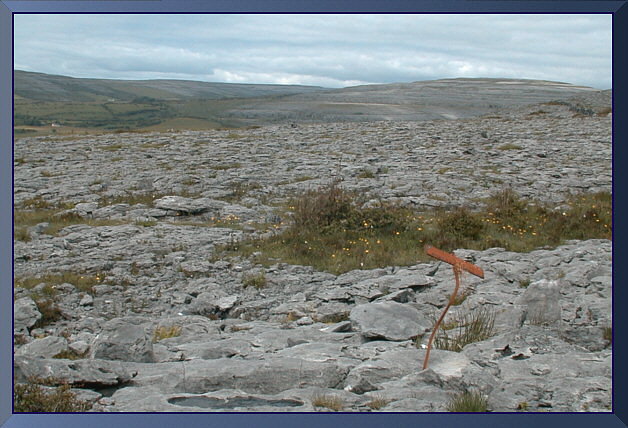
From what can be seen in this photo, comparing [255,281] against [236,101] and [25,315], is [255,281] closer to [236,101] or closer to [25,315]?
[25,315]

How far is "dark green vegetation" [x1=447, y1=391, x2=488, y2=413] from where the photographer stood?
3.81 meters

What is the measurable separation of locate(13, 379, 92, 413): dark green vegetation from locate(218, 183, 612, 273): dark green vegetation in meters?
5.99

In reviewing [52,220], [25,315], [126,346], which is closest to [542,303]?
[126,346]

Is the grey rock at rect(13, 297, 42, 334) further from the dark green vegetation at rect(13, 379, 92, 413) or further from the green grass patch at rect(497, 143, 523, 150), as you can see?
the green grass patch at rect(497, 143, 523, 150)

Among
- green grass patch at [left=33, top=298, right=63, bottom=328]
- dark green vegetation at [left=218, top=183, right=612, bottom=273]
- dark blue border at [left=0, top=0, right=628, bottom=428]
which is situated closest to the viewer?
dark blue border at [left=0, top=0, right=628, bottom=428]

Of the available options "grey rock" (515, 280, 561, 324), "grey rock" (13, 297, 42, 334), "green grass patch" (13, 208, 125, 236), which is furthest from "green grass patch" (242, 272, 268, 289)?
"green grass patch" (13, 208, 125, 236)

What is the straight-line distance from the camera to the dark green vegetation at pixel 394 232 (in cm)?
1049

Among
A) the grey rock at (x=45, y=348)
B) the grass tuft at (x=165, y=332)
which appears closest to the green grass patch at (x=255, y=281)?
the grass tuft at (x=165, y=332)

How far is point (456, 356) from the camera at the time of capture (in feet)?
16.7

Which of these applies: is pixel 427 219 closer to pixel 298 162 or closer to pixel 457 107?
pixel 298 162

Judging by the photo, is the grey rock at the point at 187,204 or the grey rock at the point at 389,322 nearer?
the grey rock at the point at 389,322

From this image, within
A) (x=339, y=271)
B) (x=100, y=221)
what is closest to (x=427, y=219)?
(x=339, y=271)

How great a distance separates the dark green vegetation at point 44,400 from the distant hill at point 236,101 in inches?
78.5

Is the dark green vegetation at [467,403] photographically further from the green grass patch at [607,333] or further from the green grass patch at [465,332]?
the green grass patch at [607,333]
